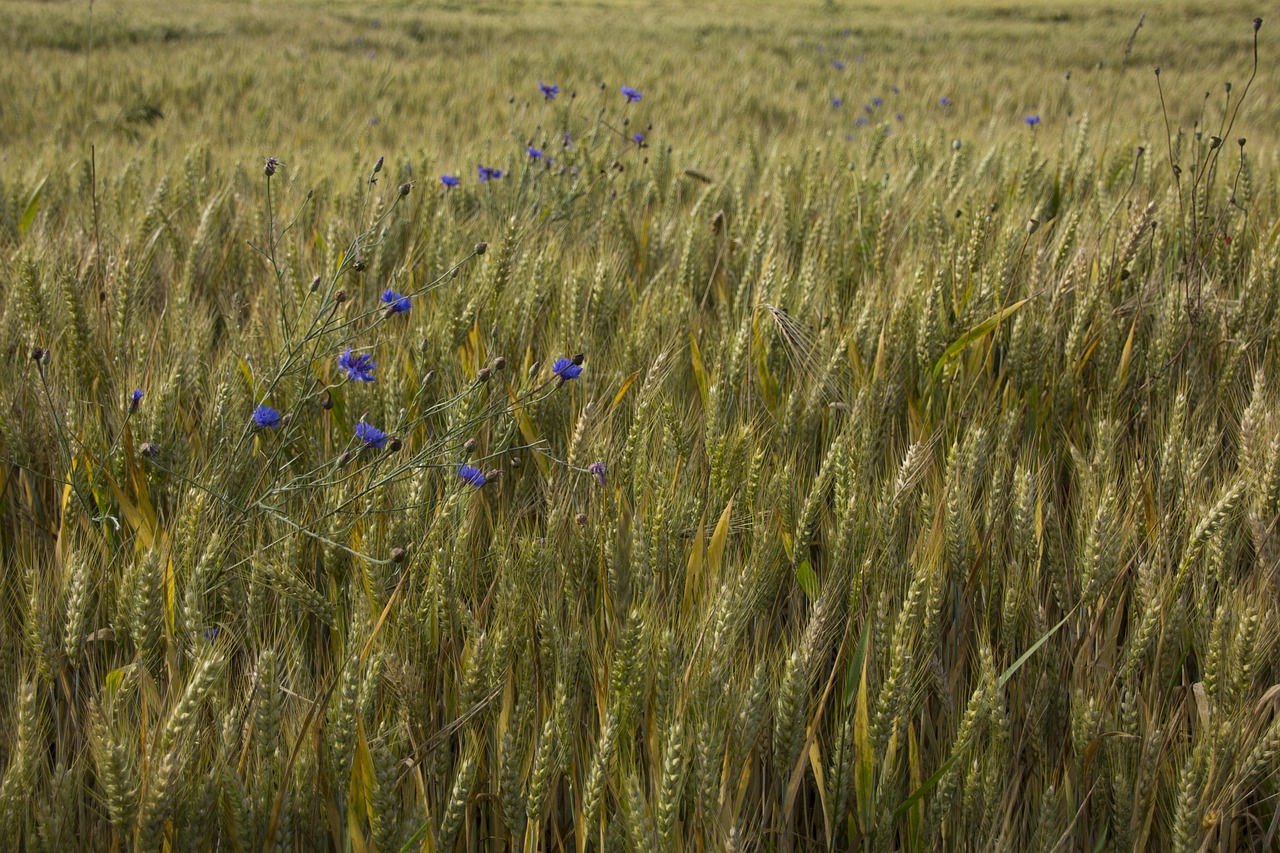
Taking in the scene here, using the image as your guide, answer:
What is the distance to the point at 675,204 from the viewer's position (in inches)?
113

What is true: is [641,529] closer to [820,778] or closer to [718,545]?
[718,545]

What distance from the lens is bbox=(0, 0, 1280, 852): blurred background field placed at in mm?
894

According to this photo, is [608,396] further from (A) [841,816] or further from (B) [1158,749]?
(B) [1158,749]

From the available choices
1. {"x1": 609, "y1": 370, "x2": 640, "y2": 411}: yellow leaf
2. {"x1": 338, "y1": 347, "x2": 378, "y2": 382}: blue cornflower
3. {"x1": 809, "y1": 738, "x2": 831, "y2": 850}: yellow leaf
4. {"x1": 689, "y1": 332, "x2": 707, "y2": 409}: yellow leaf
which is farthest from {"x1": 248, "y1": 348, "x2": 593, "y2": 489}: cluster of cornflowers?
{"x1": 809, "y1": 738, "x2": 831, "y2": 850}: yellow leaf

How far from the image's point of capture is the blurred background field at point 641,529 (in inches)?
35.2

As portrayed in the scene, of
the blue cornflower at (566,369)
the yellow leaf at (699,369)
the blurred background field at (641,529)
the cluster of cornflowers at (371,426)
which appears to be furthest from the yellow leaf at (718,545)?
the yellow leaf at (699,369)

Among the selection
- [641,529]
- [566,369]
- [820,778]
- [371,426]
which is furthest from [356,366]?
[820,778]

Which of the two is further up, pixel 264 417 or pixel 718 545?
pixel 264 417

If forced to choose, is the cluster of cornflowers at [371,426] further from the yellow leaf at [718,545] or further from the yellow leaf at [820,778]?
the yellow leaf at [820,778]

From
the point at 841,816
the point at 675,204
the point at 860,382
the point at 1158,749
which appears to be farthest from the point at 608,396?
the point at 675,204

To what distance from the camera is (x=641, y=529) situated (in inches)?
42.3

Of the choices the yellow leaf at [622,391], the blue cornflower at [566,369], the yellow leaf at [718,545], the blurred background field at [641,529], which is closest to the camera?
the blurred background field at [641,529]

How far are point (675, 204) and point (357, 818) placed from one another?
237 centimetres

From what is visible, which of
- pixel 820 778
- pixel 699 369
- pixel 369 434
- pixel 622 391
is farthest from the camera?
pixel 699 369
